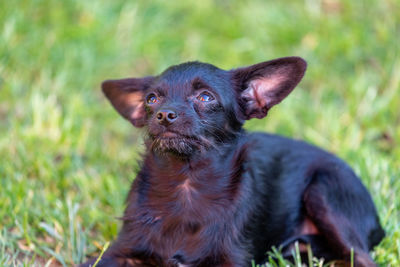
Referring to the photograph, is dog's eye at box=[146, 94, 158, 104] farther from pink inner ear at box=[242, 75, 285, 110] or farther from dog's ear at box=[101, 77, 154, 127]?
pink inner ear at box=[242, 75, 285, 110]

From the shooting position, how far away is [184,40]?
7738mm

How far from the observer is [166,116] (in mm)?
3248

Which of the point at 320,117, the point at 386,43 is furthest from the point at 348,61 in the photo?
the point at 320,117

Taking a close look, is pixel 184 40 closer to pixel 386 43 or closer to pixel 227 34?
pixel 227 34

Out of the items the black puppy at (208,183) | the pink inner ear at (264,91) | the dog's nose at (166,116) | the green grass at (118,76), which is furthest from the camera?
the green grass at (118,76)

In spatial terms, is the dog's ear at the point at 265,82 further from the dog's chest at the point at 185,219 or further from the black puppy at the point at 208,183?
the dog's chest at the point at 185,219

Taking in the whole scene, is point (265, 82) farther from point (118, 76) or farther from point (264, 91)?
point (118, 76)

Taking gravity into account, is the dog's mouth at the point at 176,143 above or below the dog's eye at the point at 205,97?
below

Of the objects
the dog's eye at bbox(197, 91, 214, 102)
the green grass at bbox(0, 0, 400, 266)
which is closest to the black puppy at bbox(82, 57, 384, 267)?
the dog's eye at bbox(197, 91, 214, 102)

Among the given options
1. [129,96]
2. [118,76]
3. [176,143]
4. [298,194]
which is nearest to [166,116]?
[176,143]

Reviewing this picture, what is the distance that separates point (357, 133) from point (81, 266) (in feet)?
11.0

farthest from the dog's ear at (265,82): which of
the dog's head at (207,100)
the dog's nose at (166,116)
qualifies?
the dog's nose at (166,116)

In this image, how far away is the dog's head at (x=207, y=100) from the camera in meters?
3.33

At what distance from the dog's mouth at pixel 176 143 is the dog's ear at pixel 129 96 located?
2.18ft
